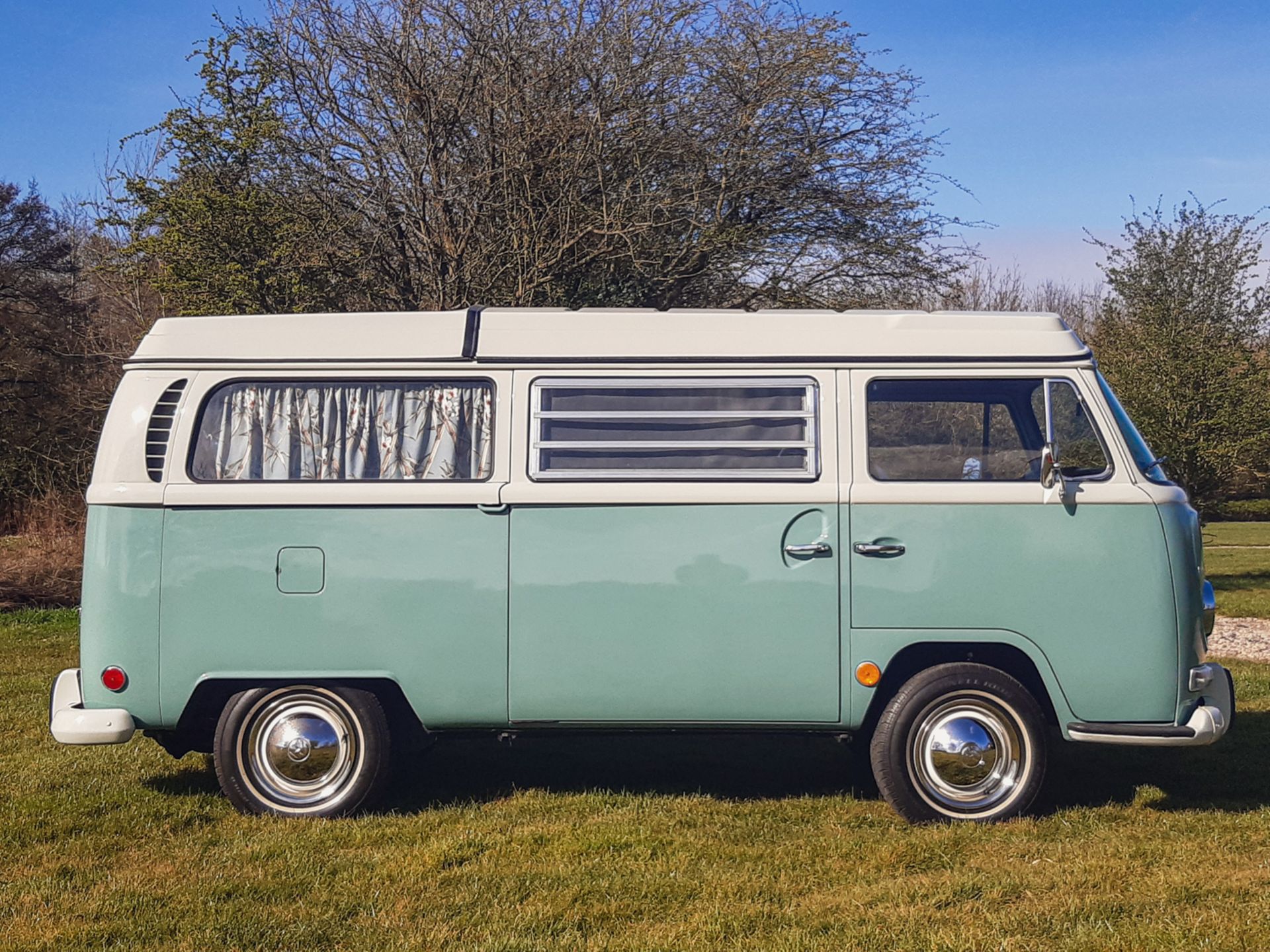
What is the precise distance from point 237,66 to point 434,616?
33.5ft

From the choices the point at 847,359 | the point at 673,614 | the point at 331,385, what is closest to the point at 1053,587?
the point at 847,359

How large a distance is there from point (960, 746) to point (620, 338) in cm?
255

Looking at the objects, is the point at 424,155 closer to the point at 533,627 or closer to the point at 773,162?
the point at 773,162

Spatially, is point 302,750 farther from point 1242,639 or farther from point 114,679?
point 1242,639

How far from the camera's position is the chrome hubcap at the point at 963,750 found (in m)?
5.86

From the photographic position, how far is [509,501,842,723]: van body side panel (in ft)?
19.0

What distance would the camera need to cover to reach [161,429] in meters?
5.98

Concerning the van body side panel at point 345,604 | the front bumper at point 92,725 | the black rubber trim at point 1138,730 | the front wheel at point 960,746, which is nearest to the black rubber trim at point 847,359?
the van body side panel at point 345,604

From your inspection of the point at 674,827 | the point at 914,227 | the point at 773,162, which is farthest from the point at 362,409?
the point at 914,227

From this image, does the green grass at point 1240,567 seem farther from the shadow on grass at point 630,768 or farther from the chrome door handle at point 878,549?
the chrome door handle at point 878,549

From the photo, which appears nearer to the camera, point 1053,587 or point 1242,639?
point 1053,587

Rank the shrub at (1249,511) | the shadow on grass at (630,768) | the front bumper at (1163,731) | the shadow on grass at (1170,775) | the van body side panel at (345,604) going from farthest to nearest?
the shrub at (1249,511) → the shadow on grass at (630,768) → the shadow on grass at (1170,775) → the van body side panel at (345,604) → the front bumper at (1163,731)

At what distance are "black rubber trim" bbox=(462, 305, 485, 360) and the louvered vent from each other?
1380 millimetres

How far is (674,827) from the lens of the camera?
228 inches
